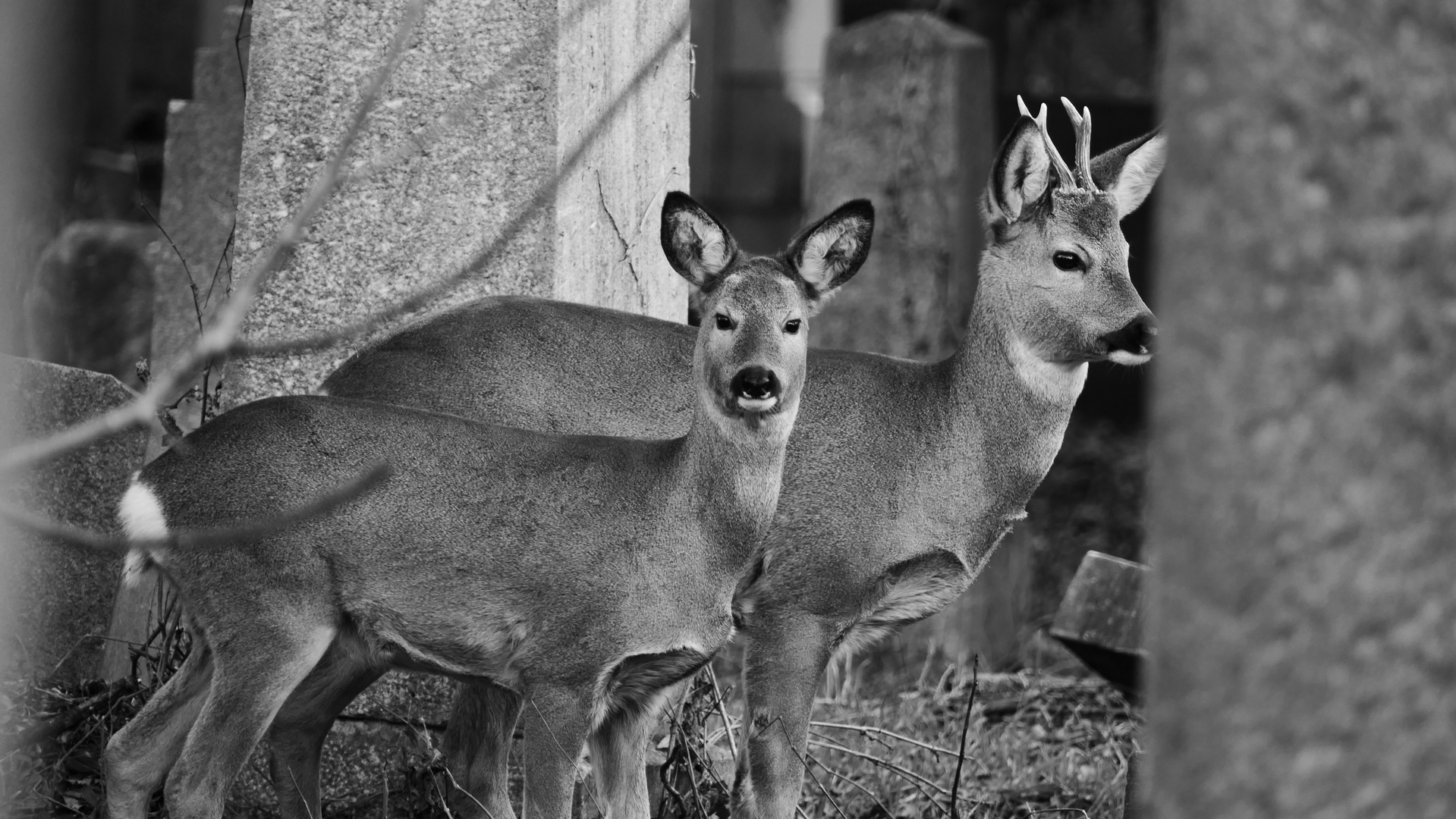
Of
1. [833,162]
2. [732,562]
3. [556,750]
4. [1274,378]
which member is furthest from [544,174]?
[833,162]

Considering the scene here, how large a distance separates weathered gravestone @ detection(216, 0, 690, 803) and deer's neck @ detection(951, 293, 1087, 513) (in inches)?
51.2

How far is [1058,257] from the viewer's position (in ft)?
18.4

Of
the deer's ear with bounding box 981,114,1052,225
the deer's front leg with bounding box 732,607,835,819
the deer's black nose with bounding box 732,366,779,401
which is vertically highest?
the deer's ear with bounding box 981,114,1052,225

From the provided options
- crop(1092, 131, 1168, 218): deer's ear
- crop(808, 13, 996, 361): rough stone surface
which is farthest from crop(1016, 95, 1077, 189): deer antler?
crop(808, 13, 996, 361): rough stone surface

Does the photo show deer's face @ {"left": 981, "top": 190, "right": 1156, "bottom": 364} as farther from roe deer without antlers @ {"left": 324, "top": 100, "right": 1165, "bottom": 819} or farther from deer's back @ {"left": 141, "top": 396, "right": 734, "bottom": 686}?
deer's back @ {"left": 141, "top": 396, "right": 734, "bottom": 686}

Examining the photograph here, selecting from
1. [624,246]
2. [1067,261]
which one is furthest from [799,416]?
[1067,261]

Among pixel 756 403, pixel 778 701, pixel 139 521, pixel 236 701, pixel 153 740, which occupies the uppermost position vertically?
pixel 756 403

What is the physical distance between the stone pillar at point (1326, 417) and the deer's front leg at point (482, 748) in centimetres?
339

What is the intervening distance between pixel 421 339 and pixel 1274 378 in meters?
3.47

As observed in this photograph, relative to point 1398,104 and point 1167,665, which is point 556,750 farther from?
point 1398,104

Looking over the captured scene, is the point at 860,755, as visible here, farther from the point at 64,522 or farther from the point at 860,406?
the point at 64,522

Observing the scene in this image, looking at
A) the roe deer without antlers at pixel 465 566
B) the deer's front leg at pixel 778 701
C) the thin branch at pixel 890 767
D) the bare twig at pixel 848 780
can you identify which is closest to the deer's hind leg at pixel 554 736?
the roe deer without antlers at pixel 465 566

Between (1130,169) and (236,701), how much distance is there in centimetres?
328

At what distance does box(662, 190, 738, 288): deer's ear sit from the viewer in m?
5.04
